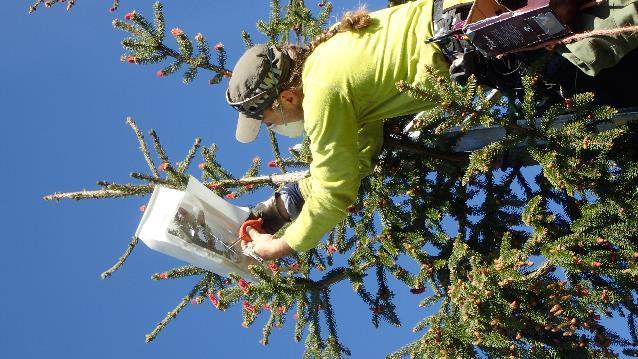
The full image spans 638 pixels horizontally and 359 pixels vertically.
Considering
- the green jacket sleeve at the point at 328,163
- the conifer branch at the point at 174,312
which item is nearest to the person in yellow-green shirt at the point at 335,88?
the green jacket sleeve at the point at 328,163

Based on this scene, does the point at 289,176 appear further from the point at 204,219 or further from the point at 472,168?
the point at 472,168

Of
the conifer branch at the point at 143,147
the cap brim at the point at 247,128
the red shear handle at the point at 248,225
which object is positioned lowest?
the red shear handle at the point at 248,225

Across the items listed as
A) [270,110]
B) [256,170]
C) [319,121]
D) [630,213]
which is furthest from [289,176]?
[630,213]

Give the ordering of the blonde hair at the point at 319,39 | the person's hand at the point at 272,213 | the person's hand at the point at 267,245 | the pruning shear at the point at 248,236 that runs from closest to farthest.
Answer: the blonde hair at the point at 319,39, the person's hand at the point at 267,245, the pruning shear at the point at 248,236, the person's hand at the point at 272,213

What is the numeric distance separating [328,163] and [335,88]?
36 cm

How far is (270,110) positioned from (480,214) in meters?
1.65

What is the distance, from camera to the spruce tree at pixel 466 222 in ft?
11.2

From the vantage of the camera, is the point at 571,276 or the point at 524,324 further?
the point at 571,276

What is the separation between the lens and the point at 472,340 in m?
3.60

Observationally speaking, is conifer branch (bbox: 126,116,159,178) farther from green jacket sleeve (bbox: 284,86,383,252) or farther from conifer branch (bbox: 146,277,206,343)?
green jacket sleeve (bbox: 284,86,383,252)

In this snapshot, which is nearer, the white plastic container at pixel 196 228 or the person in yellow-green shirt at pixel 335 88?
the person in yellow-green shirt at pixel 335 88

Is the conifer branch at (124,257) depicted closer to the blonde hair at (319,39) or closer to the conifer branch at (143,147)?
the conifer branch at (143,147)

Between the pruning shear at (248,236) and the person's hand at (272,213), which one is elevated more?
the person's hand at (272,213)

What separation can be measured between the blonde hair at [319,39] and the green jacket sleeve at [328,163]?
214 mm
